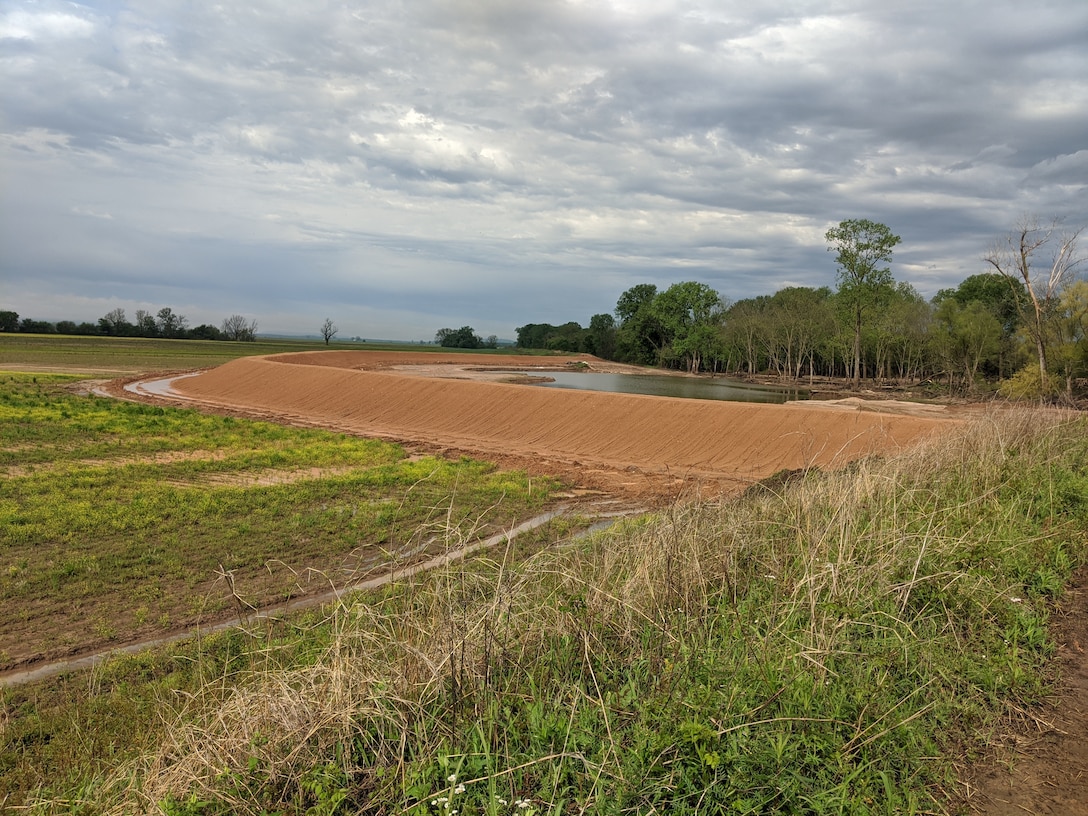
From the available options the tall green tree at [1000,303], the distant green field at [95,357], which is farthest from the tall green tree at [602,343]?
the distant green field at [95,357]

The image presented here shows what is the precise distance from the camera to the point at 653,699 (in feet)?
11.5

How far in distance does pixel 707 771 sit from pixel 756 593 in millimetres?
2073

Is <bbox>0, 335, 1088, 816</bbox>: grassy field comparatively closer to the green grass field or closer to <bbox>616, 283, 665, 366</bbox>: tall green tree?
the green grass field

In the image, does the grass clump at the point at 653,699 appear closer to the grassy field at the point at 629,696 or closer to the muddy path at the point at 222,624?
the grassy field at the point at 629,696

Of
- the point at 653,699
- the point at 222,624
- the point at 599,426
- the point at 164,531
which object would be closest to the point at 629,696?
the point at 653,699

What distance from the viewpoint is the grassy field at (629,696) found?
122 inches

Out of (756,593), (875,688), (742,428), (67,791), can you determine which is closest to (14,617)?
(67,791)

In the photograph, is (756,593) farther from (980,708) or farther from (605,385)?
(605,385)

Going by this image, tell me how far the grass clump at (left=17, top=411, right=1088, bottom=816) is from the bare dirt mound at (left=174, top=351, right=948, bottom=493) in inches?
354

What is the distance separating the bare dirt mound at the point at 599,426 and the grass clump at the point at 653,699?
8.98 m

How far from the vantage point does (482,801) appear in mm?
2949

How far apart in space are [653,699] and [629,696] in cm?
12

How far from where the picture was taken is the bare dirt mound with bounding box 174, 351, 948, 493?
18719 mm

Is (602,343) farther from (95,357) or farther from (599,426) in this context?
(599,426)
